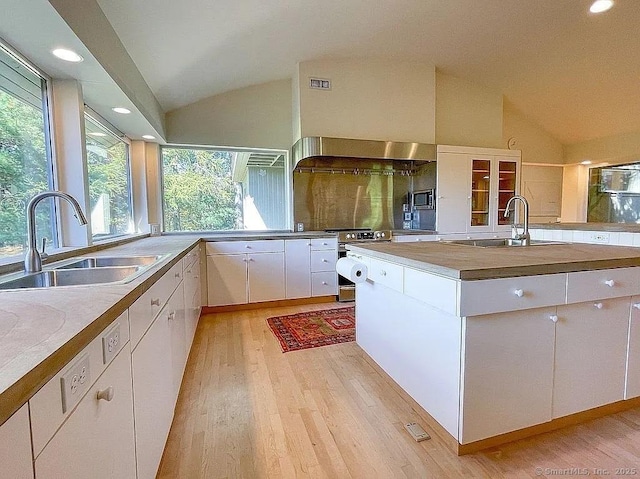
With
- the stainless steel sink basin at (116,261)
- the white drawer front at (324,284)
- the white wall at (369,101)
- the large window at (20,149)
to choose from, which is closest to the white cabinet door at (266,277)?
the white drawer front at (324,284)

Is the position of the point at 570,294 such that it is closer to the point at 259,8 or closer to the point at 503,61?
the point at 259,8

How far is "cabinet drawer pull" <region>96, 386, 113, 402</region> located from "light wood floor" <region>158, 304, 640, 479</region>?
2.49 ft

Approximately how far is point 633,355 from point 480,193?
2.96 m

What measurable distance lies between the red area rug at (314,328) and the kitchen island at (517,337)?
3.45 feet

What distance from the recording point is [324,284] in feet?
12.6

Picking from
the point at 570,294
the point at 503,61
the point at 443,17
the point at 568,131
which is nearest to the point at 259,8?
the point at 443,17

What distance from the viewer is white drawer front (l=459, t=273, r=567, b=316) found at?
1.30 m

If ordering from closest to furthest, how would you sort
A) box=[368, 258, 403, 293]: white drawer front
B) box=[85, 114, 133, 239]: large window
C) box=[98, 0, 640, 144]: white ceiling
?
box=[368, 258, 403, 293]: white drawer front → box=[98, 0, 640, 144]: white ceiling → box=[85, 114, 133, 239]: large window

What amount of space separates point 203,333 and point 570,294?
106 inches

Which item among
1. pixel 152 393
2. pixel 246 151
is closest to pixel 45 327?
pixel 152 393

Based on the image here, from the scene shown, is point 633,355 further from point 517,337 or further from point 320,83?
point 320,83

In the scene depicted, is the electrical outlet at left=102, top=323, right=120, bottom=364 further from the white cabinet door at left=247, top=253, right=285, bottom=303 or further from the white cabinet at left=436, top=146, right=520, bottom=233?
the white cabinet at left=436, top=146, right=520, bottom=233

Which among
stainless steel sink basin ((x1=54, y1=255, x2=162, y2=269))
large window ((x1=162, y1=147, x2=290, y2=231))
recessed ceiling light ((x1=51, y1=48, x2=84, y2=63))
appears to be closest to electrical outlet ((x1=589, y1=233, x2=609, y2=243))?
large window ((x1=162, y1=147, x2=290, y2=231))

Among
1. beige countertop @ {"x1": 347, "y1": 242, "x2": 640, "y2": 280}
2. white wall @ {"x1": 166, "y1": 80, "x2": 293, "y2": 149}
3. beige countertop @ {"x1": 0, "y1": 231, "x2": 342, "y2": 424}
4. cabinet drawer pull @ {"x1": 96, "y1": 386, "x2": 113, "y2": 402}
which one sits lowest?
cabinet drawer pull @ {"x1": 96, "y1": 386, "x2": 113, "y2": 402}
